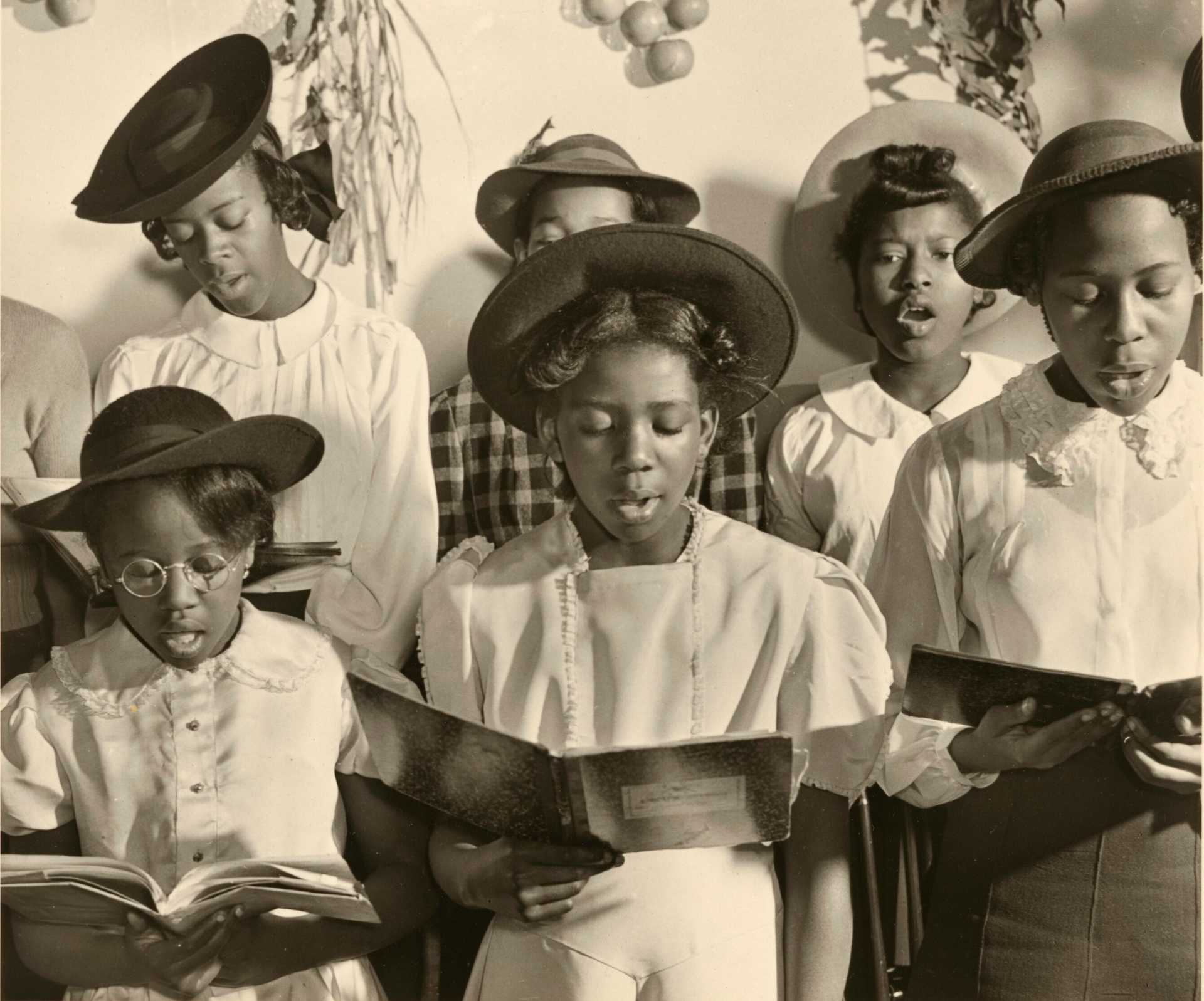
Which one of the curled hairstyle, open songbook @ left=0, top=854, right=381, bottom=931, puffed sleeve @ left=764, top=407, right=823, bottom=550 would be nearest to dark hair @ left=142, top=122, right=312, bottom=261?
the curled hairstyle

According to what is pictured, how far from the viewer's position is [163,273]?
7.23 ft

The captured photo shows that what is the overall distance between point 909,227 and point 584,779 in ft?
3.22

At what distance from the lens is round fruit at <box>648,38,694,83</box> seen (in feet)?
7.10

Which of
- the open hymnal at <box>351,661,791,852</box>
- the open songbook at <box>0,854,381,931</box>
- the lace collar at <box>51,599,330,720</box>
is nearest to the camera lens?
the open hymnal at <box>351,661,791,852</box>

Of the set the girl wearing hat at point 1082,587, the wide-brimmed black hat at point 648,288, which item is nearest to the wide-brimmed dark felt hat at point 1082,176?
the girl wearing hat at point 1082,587

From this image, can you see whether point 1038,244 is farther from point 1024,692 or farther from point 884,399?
point 1024,692

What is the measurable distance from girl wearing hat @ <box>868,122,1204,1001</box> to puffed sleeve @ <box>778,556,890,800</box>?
0.08 metres

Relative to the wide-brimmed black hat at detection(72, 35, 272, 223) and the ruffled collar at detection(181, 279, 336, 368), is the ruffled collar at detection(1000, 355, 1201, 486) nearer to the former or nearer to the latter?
the ruffled collar at detection(181, 279, 336, 368)

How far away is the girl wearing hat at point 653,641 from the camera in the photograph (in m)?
1.92

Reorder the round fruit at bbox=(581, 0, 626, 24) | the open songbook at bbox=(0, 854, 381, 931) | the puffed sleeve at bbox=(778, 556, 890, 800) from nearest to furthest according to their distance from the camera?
the open songbook at bbox=(0, 854, 381, 931) → the puffed sleeve at bbox=(778, 556, 890, 800) → the round fruit at bbox=(581, 0, 626, 24)

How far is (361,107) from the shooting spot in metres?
2.19

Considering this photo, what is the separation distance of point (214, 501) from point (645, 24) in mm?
992

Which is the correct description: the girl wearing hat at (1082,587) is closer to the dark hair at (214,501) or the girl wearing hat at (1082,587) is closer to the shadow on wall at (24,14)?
the dark hair at (214,501)

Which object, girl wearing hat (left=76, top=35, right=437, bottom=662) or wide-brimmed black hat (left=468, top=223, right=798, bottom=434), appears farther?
girl wearing hat (left=76, top=35, right=437, bottom=662)
